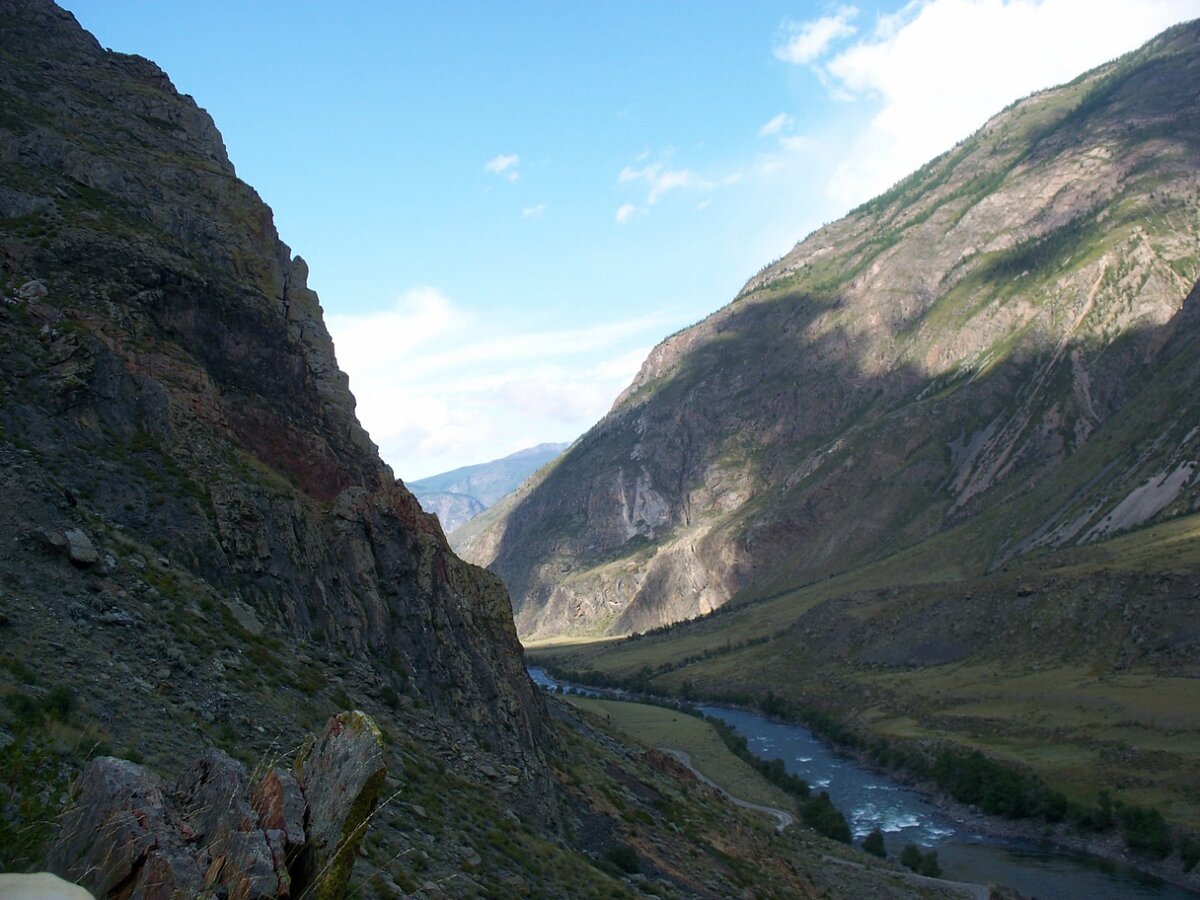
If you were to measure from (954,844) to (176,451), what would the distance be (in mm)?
48852

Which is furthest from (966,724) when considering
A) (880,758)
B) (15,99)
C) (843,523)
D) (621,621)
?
(621,621)

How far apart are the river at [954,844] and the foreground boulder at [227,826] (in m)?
45.6

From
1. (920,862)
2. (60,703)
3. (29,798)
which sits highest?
(60,703)

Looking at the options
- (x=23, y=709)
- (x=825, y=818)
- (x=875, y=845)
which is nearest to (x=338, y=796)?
(x=23, y=709)

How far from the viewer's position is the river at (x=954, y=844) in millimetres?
44969

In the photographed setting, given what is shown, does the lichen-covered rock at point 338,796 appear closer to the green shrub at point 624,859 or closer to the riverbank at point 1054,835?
the green shrub at point 624,859

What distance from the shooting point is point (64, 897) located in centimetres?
503

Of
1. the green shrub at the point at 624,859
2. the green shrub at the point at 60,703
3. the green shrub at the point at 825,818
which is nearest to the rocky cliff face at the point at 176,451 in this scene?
the green shrub at the point at 60,703

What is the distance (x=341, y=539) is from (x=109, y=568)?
32.6 feet

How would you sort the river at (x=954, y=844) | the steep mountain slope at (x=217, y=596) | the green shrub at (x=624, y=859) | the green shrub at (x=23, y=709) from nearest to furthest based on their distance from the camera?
1. the steep mountain slope at (x=217, y=596)
2. the green shrub at (x=23, y=709)
3. the green shrub at (x=624, y=859)
4. the river at (x=954, y=844)

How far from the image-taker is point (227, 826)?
8523mm

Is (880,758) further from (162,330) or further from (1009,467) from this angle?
(1009,467)

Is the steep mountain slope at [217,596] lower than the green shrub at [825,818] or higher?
higher

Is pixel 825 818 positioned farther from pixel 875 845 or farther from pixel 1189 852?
pixel 1189 852
